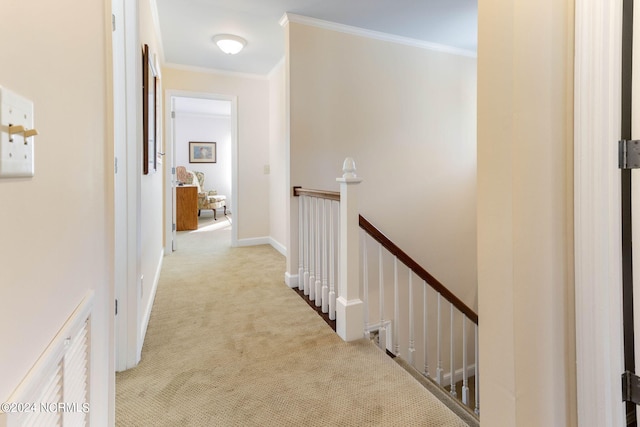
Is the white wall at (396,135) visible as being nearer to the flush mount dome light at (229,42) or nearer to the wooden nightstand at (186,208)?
the flush mount dome light at (229,42)

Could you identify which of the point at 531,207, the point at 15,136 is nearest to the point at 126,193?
the point at 15,136

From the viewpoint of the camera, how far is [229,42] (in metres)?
3.24

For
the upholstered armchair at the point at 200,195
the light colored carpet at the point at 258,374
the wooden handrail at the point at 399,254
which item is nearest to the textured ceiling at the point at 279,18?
the wooden handrail at the point at 399,254

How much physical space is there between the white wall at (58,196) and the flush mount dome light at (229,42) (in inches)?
97.1

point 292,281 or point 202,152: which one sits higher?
point 202,152

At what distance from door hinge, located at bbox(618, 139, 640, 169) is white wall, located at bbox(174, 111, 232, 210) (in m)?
8.48

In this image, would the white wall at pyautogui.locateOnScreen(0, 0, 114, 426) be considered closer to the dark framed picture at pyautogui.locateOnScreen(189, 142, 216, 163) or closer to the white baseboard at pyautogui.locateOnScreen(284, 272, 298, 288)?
the white baseboard at pyautogui.locateOnScreen(284, 272, 298, 288)

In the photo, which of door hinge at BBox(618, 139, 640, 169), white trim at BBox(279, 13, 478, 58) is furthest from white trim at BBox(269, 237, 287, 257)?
door hinge at BBox(618, 139, 640, 169)

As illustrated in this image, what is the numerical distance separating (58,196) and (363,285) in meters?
2.05

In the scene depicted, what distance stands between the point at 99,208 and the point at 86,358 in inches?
17.3

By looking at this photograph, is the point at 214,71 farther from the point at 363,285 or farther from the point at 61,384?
the point at 61,384

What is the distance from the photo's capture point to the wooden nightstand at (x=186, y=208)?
586 centimetres

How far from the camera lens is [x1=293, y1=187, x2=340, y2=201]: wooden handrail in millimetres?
2233

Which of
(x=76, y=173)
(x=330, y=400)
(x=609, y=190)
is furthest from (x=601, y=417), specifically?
(x=76, y=173)
